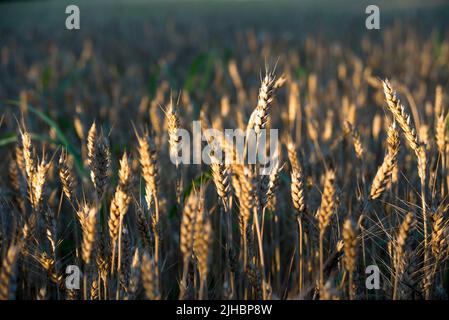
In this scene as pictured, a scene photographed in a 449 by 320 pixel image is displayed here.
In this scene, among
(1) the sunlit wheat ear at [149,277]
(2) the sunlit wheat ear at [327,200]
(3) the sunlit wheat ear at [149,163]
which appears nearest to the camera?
(1) the sunlit wheat ear at [149,277]

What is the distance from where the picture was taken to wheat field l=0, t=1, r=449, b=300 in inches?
64.7

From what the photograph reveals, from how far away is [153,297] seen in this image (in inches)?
56.3

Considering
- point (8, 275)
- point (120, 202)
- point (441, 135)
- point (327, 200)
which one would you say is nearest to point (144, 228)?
point (120, 202)

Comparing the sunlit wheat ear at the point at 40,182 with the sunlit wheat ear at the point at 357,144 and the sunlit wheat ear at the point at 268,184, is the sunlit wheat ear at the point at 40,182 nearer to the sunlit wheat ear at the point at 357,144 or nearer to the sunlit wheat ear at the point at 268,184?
the sunlit wheat ear at the point at 268,184

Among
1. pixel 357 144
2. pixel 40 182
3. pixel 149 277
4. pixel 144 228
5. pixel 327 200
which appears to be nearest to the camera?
pixel 149 277

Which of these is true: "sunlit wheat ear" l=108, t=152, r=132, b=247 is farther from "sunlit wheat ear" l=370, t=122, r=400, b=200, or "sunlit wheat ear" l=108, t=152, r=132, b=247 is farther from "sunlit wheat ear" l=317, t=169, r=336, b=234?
"sunlit wheat ear" l=370, t=122, r=400, b=200

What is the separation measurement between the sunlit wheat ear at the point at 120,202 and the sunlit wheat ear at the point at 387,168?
29.8 inches

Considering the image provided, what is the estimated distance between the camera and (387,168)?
163cm

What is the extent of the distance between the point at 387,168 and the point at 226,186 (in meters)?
0.49

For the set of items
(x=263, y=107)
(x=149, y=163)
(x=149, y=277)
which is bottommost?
(x=149, y=277)

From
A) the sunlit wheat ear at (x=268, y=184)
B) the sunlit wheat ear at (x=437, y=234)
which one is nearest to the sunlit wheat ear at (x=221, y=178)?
the sunlit wheat ear at (x=268, y=184)

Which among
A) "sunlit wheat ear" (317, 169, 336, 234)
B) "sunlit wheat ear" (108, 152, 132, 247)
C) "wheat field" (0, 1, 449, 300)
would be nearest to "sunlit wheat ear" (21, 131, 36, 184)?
"wheat field" (0, 1, 449, 300)

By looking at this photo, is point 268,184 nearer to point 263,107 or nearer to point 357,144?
point 263,107

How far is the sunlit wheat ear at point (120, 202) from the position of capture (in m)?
1.61
